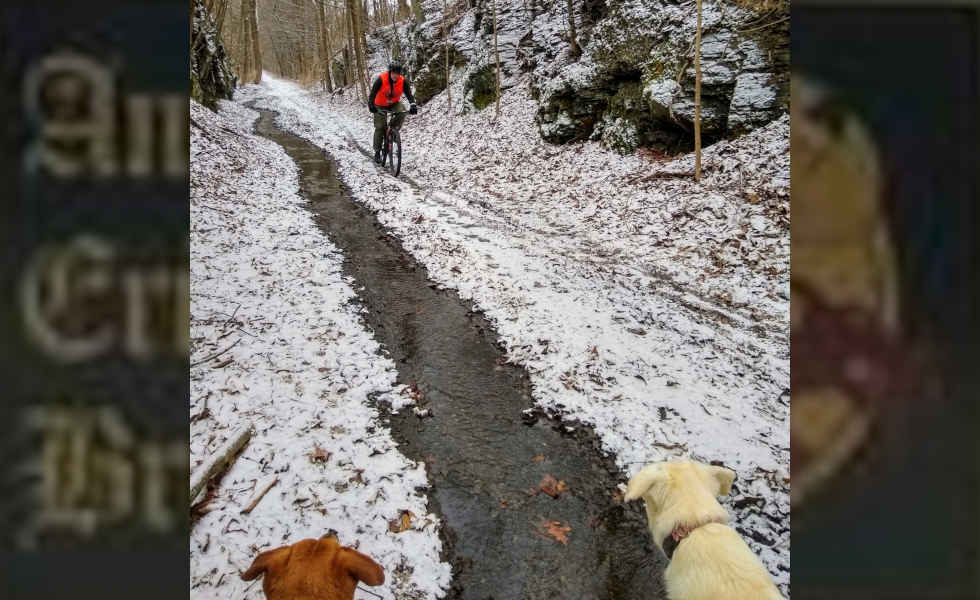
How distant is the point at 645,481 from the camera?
236cm

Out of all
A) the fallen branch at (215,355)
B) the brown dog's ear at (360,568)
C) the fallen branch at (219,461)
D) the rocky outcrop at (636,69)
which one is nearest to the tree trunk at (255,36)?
the rocky outcrop at (636,69)

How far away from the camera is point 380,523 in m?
3.05

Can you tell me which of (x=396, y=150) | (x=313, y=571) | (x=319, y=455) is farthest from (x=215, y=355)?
(x=396, y=150)

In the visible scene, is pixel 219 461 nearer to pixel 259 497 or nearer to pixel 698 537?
pixel 259 497

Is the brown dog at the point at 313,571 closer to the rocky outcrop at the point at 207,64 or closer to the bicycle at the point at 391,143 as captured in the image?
the bicycle at the point at 391,143

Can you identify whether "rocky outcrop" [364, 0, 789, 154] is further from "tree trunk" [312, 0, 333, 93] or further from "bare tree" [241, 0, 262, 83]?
"bare tree" [241, 0, 262, 83]

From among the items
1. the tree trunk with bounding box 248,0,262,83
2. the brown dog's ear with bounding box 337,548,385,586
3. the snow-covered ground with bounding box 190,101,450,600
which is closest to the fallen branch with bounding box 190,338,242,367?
the snow-covered ground with bounding box 190,101,450,600

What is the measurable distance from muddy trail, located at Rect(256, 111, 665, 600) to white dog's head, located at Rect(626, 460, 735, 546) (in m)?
0.66

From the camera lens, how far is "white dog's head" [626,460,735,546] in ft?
7.39

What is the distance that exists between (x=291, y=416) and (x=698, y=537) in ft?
9.80
